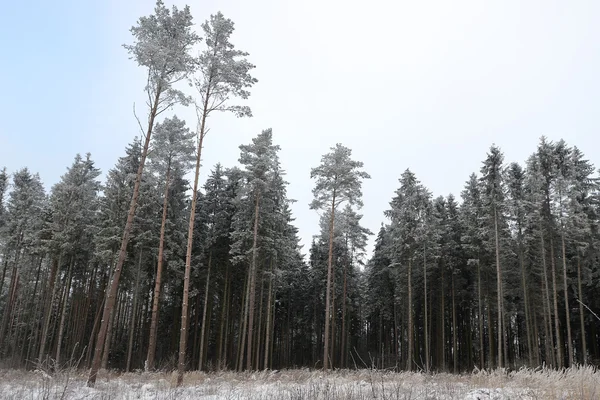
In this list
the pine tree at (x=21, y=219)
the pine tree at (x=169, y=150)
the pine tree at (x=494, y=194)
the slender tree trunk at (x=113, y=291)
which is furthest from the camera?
the pine tree at (x=21, y=219)

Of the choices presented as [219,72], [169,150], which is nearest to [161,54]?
[219,72]

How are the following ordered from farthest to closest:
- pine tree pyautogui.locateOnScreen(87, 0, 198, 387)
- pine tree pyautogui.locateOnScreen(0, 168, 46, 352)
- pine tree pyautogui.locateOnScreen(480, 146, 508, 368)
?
pine tree pyautogui.locateOnScreen(0, 168, 46, 352), pine tree pyautogui.locateOnScreen(480, 146, 508, 368), pine tree pyautogui.locateOnScreen(87, 0, 198, 387)

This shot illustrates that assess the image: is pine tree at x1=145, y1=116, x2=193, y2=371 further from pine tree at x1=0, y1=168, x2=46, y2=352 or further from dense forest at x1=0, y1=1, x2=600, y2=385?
pine tree at x1=0, y1=168, x2=46, y2=352

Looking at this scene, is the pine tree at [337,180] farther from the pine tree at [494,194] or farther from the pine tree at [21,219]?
the pine tree at [21,219]

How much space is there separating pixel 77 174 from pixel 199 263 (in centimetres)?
1218

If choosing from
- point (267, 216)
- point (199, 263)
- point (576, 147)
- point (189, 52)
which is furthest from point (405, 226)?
point (189, 52)

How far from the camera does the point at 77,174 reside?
31297mm

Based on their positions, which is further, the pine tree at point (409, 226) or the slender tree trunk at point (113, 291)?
the pine tree at point (409, 226)

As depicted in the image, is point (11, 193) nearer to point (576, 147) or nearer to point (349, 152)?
point (349, 152)

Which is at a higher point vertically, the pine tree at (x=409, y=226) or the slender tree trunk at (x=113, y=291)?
the pine tree at (x=409, y=226)

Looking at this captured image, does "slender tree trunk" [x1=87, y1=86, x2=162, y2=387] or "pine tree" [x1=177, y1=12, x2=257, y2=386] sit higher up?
"pine tree" [x1=177, y1=12, x2=257, y2=386]

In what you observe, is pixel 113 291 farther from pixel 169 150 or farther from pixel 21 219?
pixel 21 219

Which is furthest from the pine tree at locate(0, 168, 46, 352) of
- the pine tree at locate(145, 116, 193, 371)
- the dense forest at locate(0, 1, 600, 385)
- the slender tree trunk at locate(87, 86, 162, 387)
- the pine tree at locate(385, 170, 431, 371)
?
the pine tree at locate(385, 170, 431, 371)

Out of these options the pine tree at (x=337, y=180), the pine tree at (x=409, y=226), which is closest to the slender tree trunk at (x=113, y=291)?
the pine tree at (x=337, y=180)
